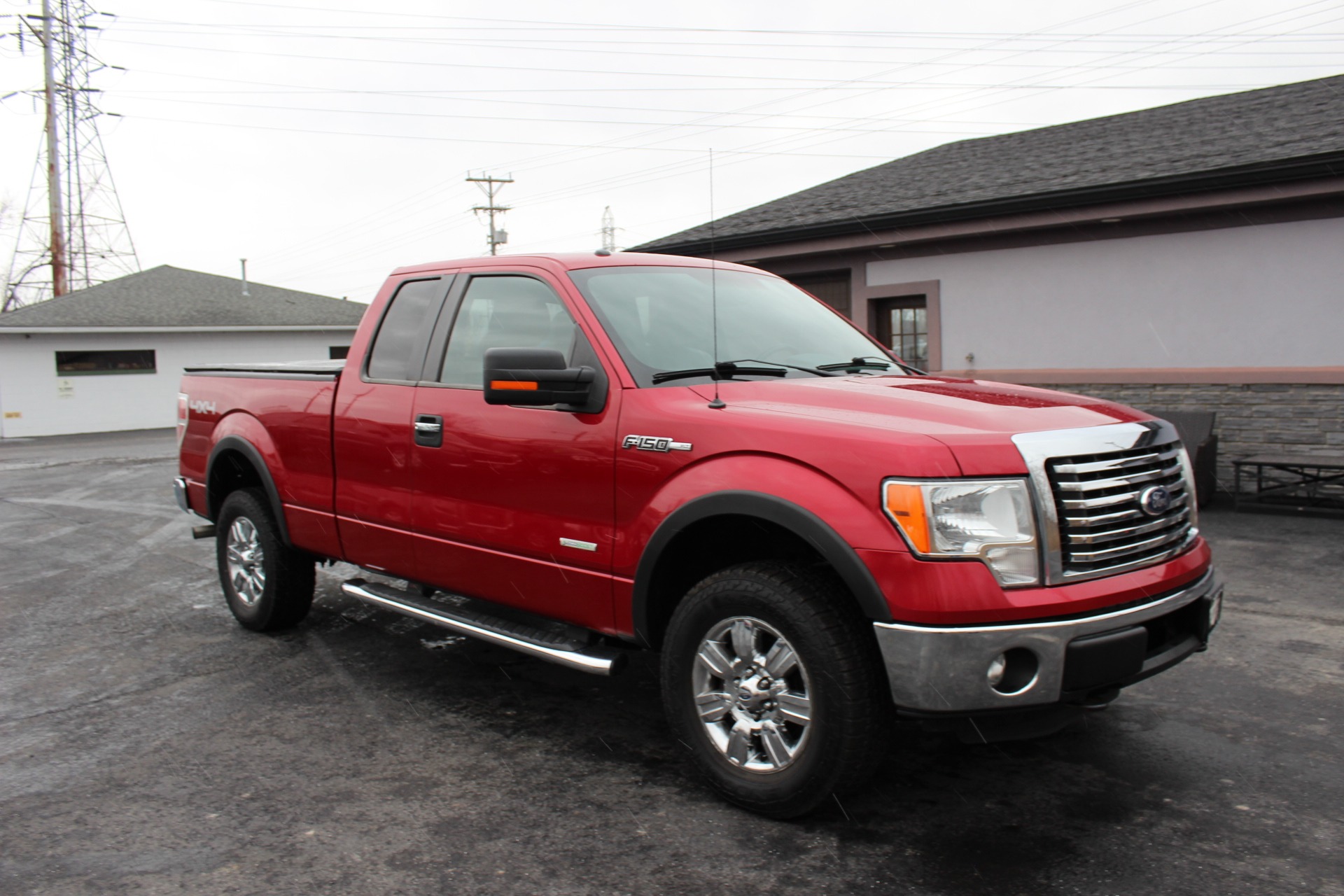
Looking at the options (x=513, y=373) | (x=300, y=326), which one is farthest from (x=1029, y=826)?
(x=300, y=326)

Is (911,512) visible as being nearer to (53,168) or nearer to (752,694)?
(752,694)

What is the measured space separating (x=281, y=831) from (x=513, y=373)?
1806mm

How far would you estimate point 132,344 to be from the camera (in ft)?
107

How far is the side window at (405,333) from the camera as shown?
16.7 ft

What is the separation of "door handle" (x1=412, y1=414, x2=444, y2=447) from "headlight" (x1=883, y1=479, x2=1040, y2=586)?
2.32 metres

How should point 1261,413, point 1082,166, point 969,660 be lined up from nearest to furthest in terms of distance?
point 969,660 → point 1261,413 → point 1082,166

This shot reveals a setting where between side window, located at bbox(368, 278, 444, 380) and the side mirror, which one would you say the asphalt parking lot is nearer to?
the side mirror

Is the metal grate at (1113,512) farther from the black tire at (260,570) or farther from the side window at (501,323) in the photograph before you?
the black tire at (260,570)

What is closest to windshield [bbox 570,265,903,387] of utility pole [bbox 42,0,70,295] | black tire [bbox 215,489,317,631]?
black tire [bbox 215,489,317,631]

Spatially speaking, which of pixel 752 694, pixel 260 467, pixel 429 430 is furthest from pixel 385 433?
pixel 752 694

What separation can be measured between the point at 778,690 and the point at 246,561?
403cm

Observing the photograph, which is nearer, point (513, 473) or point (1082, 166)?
point (513, 473)

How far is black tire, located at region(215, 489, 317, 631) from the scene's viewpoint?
19.7 feet

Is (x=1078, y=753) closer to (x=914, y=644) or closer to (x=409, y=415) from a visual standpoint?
(x=914, y=644)
